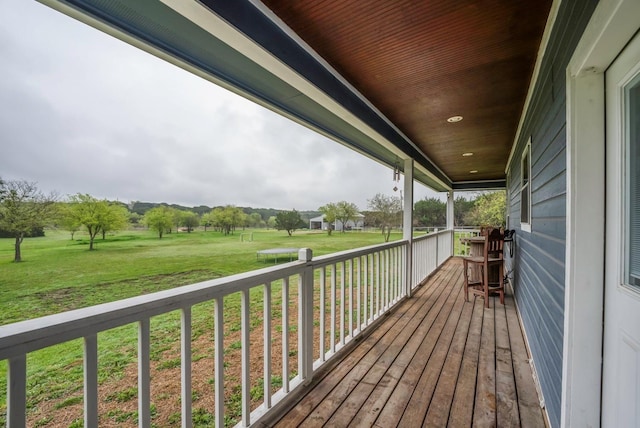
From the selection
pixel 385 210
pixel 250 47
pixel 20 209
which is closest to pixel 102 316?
pixel 20 209

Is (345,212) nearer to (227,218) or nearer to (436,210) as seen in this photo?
(227,218)

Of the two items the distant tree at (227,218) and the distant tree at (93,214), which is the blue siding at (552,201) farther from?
the distant tree at (227,218)

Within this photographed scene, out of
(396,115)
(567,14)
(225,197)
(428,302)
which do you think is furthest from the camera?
(428,302)

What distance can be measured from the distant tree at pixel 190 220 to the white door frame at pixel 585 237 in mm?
2650

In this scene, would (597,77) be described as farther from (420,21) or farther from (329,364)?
(329,364)

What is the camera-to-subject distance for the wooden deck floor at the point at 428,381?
169cm

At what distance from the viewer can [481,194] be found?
384 inches

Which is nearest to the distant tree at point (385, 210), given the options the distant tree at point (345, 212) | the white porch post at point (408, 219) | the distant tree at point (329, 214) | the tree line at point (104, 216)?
the distant tree at point (345, 212)

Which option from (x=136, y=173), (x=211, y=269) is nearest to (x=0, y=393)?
(x=211, y=269)

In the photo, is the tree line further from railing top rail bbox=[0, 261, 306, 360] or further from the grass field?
railing top rail bbox=[0, 261, 306, 360]

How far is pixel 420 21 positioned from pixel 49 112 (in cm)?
224

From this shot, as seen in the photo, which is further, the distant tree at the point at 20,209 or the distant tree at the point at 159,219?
the distant tree at the point at 159,219

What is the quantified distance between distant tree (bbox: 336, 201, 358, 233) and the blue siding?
11.1 feet

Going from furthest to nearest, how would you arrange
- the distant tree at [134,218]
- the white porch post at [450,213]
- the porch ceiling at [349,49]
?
the white porch post at [450,213] < the distant tree at [134,218] < the porch ceiling at [349,49]
